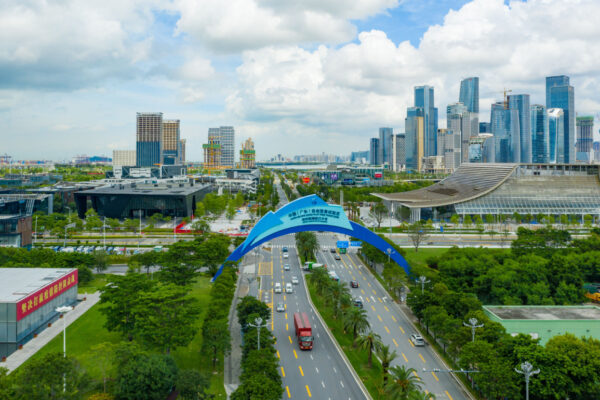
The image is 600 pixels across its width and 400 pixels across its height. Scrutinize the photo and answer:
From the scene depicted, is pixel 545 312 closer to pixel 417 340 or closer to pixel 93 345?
pixel 417 340

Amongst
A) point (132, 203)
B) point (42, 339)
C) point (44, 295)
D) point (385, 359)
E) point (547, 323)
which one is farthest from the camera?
point (132, 203)

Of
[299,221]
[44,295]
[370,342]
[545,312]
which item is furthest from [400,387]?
[44,295]

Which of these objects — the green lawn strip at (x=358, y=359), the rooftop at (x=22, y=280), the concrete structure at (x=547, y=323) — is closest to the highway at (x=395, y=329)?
the green lawn strip at (x=358, y=359)

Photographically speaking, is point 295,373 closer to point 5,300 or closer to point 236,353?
point 236,353

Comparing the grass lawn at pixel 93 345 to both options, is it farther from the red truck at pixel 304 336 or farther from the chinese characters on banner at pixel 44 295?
the red truck at pixel 304 336

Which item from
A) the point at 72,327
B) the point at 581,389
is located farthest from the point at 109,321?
the point at 581,389

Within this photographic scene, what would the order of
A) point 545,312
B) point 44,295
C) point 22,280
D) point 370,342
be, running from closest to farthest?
1. point 370,342
2. point 545,312
3. point 44,295
4. point 22,280
